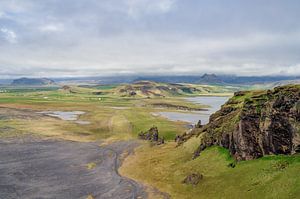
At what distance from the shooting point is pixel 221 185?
67188 millimetres

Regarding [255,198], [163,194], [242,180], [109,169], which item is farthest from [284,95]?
[109,169]

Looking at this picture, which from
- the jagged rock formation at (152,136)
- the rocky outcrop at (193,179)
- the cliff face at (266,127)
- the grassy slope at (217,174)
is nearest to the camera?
the grassy slope at (217,174)

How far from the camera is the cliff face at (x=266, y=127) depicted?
6606 centimetres

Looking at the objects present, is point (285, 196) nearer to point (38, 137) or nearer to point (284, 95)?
point (284, 95)

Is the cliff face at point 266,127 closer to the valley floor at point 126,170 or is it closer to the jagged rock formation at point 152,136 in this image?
the valley floor at point 126,170

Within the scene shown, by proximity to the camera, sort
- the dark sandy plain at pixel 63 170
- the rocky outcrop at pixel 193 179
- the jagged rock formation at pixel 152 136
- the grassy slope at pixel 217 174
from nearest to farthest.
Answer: the grassy slope at pixel 217 174 → the dark sandy plain at pixel 63 170 → the rocky outcrop at pixel 193 179 → the jagged rock formation at pixel 152 136

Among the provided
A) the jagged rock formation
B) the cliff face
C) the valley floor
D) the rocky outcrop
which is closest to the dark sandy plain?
the valley floor

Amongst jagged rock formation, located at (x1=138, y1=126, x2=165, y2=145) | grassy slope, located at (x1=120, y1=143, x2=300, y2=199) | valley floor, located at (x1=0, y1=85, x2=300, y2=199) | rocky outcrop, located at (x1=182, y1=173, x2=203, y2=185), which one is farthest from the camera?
jagged rock formation, located at (x1=138, y1=126, x2=165, y2=145)

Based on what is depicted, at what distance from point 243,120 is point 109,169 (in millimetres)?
37143

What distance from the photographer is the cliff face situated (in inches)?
2601

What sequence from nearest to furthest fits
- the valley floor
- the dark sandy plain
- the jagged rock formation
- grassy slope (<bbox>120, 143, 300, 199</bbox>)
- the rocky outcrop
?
grassy slope (<bbox>120, 143, 300, 199</bbox>) < the valley floor < the dark sandy plain < the rocky outcrop < the jagged rock formation

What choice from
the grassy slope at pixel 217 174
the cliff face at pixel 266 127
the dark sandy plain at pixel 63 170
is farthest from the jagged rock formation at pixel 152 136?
the cliff face at pixel 266 127

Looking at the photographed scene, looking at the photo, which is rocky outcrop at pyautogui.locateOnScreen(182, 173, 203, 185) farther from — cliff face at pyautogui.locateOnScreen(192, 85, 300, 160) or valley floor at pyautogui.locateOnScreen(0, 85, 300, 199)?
cliff face at pyautogui.locateOnScreen(192, 85, 300, 160)

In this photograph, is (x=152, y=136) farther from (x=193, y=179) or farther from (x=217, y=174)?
(x=217, y=174)
